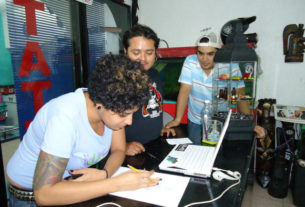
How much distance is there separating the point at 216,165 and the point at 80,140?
0.65 metres

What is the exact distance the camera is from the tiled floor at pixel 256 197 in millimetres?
2022

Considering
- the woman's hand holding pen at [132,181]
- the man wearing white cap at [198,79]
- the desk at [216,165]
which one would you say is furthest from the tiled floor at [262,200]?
the woman's hand holding pen at [132,181]

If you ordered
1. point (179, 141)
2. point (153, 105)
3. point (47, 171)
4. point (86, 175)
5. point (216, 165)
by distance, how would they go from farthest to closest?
point (153, 105)
point (179, 141)
point (216, 165)
point (86, 175)
point (47, 171)

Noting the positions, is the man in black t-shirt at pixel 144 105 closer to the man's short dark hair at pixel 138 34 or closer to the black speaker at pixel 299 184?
the man's short dark hair at pixel 138 34

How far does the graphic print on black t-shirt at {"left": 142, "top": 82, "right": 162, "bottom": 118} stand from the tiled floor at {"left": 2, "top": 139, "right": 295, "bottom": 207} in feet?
4.74

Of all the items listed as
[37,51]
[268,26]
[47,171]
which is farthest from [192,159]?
[268,26]

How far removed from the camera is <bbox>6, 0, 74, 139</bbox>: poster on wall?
1.99 m

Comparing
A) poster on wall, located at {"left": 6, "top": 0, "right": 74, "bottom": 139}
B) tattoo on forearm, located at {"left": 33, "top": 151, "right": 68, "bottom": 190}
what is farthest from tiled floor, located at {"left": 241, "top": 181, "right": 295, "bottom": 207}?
poster on wall, located at {"left": 6, "top": 0, "right": 74, "bottom": 139}

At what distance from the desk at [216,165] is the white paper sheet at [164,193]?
2 cm

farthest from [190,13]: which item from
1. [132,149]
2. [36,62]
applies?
[132,149]

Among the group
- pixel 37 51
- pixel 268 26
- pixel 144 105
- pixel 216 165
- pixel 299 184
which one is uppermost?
pixel 268 26

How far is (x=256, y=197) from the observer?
2.26m

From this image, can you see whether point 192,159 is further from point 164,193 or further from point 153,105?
point 153,105

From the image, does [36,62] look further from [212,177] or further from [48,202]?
[212,177]
